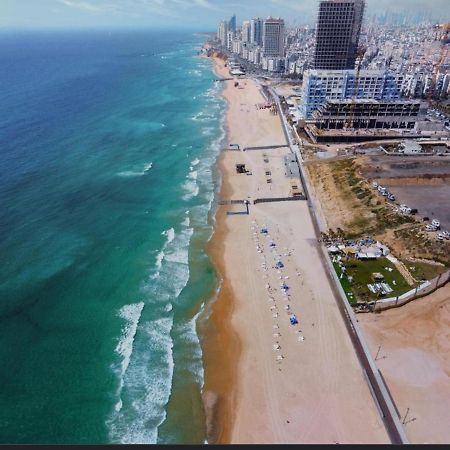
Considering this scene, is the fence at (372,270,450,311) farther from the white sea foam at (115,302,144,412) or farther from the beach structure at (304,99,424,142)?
the beach structure at (304,99,424,142)

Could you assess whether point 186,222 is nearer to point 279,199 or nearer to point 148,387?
point 279,199

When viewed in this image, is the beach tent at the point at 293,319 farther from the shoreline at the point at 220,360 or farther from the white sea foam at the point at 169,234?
the white sea foam at the point at 169,234

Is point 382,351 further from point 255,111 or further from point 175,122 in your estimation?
point 255,111

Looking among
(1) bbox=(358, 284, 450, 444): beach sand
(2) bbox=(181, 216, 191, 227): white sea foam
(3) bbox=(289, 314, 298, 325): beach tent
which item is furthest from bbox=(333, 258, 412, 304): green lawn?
(2) bbox=(181, 216, 191, 227): white sea foam

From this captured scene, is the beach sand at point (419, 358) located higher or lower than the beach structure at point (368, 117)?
lower

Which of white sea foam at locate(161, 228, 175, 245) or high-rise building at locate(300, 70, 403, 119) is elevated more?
high-rise building at locate(300, 70, 403, 119)

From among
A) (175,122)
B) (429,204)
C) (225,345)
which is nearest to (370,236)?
(429,204)

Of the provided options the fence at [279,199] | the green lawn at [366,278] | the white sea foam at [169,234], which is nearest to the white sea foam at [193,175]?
the fence at [279,199]

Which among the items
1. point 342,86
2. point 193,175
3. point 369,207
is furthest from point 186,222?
point 342,86
